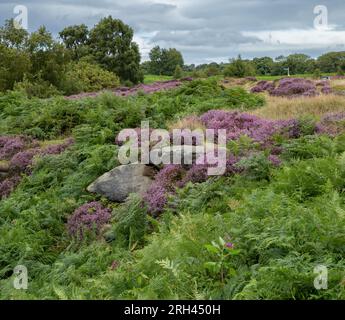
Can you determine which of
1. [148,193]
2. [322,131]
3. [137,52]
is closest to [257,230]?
[148,193]

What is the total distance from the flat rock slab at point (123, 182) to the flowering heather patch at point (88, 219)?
0.45 m

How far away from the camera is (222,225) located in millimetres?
6395

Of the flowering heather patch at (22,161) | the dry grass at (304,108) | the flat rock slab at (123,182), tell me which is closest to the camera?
the flat rock slab at (123,182)

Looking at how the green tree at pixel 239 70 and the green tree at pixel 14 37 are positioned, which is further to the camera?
the green tree at pixel 239 70

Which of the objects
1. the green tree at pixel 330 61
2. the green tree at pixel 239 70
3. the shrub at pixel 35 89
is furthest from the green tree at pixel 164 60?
the shrub at pixel 35 89

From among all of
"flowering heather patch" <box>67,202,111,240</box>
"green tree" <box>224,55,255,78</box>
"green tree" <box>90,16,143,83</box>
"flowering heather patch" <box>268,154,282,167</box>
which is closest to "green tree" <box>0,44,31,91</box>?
"flowering heather patch" <box>67,202,111,240</box>

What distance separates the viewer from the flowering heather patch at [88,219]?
9.23m

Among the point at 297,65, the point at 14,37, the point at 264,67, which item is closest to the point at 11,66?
the point at 14,37

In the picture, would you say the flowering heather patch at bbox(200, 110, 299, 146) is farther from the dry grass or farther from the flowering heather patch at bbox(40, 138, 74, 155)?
the flowering heather patch at bbox(40, 138, 74, 155)

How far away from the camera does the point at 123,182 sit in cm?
1042

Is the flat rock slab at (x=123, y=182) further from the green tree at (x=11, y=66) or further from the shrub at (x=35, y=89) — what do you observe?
the green tree at (x=11, y=66)

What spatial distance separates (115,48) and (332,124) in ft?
181

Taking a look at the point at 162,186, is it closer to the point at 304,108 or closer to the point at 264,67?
the point at 304,108

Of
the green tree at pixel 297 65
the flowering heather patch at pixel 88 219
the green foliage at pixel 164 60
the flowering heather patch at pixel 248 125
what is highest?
the green foliage at pixel 164 60
